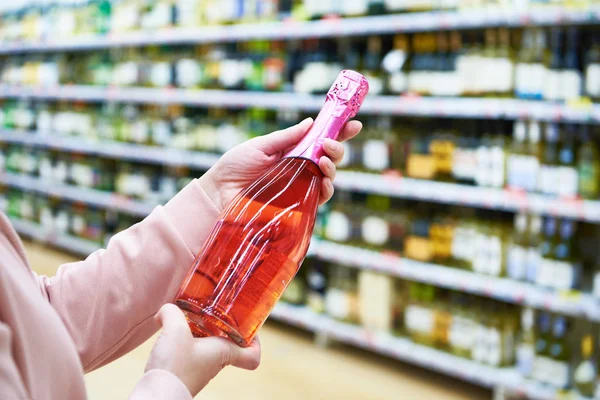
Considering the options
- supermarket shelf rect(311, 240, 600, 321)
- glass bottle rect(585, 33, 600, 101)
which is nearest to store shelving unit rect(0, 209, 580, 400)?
supermarket shelf rect(311, 240, 600, 321)

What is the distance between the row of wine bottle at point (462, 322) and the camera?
2623 millimetres

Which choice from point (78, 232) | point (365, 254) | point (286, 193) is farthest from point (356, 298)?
point (78, 232)

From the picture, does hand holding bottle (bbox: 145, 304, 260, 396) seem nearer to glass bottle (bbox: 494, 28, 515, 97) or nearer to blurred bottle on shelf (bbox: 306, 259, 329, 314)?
glass bottle (bbox: 494, 28, 515, 97)

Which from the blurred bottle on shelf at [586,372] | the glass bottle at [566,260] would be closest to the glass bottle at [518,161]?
the glass bottle at [566,260]

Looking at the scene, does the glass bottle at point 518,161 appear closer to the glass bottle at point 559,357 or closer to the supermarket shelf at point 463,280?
the supermarket shelf at point 463,280

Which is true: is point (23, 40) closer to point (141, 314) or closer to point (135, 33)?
point (135, 33)


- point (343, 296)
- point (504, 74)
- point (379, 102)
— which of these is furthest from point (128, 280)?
point (343, 296)

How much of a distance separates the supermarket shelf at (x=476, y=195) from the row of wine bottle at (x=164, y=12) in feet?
2.36

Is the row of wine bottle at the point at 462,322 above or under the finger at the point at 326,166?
under

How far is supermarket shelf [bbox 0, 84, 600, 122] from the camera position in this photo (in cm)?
252

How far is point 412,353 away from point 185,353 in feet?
8.06

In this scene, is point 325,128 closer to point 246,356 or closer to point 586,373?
point 246,356

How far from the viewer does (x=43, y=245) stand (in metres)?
6.09

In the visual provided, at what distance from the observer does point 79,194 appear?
5.18 meters
